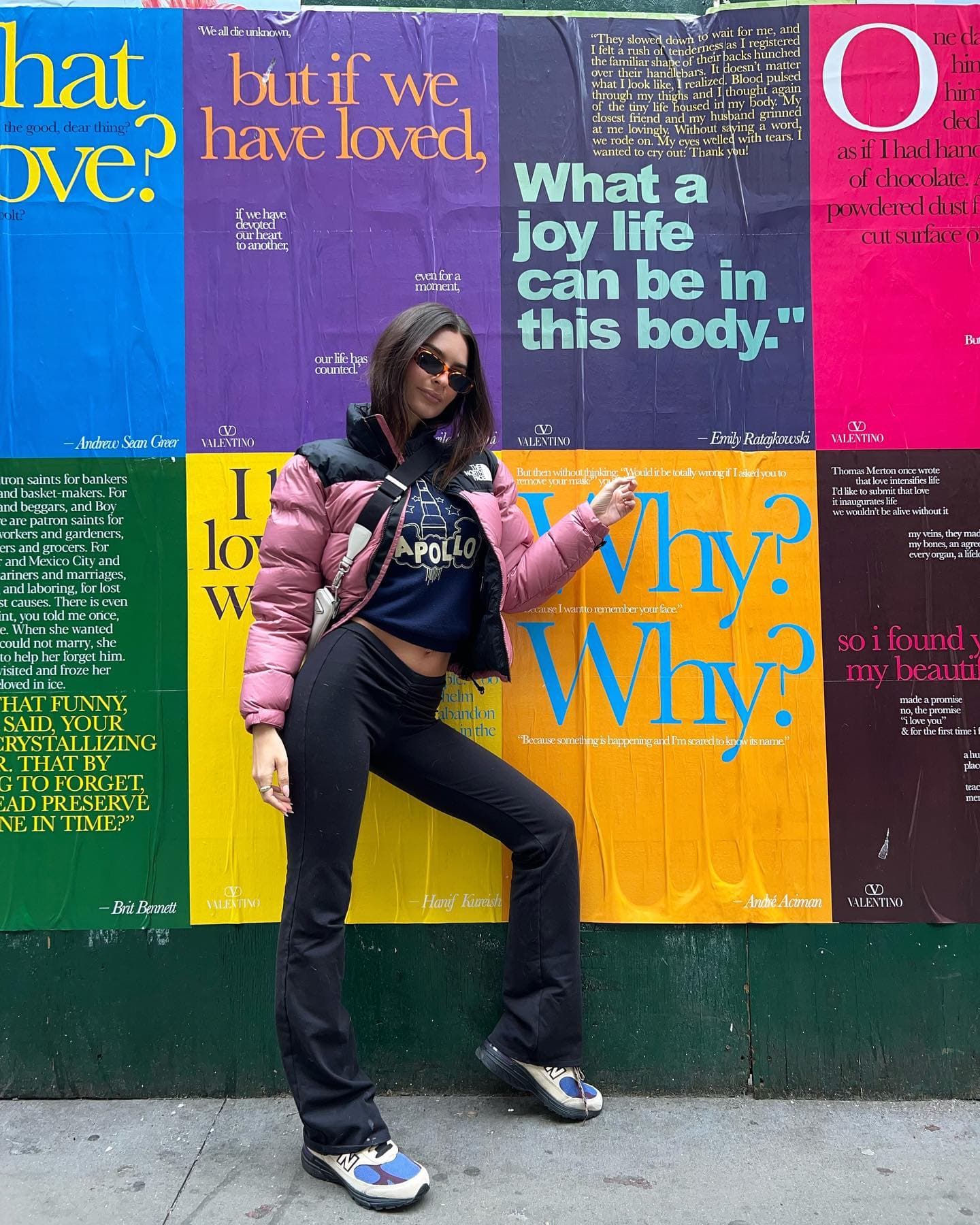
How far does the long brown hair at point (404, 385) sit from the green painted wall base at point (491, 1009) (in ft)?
5.51

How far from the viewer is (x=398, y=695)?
295 centimetres

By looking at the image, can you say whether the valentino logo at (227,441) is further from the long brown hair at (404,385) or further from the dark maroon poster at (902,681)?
the dark maroon poster at (902,681)

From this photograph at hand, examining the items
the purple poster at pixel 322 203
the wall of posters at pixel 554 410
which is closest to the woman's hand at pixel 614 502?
the wall of posters at pixel 554 410

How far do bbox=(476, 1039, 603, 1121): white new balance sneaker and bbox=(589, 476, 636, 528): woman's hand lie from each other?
1.80 metres

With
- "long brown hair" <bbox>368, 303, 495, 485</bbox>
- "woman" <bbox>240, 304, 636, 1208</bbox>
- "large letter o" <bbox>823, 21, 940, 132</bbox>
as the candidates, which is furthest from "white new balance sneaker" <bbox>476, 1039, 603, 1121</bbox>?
"large letter o" <bbox>823, 21, 940, 132</bbox>

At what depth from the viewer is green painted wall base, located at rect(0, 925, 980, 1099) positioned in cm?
340

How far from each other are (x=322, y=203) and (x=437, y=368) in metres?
0.99

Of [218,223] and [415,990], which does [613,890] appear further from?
[218,223]

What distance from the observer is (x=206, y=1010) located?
3414 mm

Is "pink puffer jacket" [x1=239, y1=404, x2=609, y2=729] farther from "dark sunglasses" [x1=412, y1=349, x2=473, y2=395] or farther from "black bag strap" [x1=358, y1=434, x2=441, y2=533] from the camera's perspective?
"dark sunglasses" [x1=412, y1=349, x2=473, y2=395]

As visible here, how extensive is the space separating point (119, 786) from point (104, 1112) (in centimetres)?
110

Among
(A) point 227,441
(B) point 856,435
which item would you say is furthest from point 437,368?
(B) point 856,435

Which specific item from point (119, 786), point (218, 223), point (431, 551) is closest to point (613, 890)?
point (431, 551)

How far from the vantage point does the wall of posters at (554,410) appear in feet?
11.3
